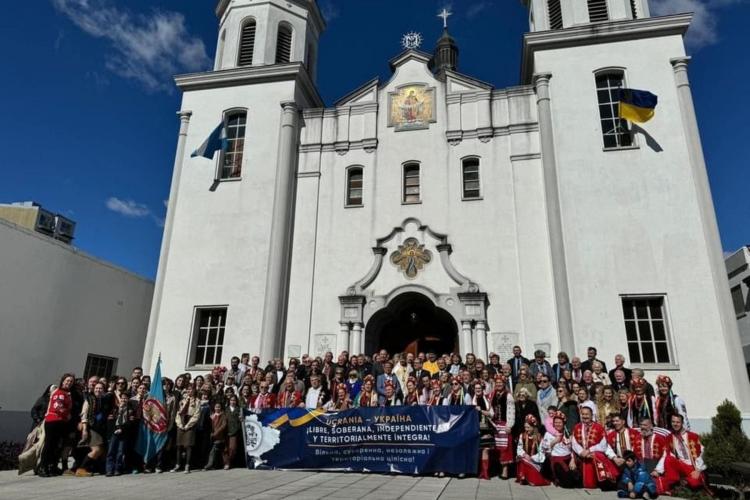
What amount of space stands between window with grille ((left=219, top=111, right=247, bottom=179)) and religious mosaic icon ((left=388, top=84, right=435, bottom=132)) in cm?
489

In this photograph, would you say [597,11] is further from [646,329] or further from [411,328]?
[411,328]

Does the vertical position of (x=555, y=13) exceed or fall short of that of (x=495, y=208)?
it exceeds it

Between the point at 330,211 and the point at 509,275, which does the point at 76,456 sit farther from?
the point at 509,275

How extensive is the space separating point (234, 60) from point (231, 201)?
5.43 m

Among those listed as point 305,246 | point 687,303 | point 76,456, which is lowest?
point 76,456

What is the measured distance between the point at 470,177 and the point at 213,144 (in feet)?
26.2

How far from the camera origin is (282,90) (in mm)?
17359

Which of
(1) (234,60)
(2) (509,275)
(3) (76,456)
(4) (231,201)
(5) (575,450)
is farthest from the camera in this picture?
(1) (234,60)

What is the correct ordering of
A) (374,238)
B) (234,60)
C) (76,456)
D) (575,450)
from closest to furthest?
(575,450) → (76,456) → (374,238) → (234,60)

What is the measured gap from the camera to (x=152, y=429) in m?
9.79

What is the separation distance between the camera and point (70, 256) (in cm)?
1734

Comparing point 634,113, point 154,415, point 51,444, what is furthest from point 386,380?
point 634,113

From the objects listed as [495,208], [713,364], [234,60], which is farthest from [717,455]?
[234,60]

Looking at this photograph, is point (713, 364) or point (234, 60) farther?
point (234, 60)
